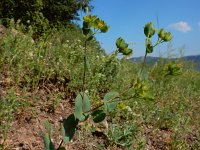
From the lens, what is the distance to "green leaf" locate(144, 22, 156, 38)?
178 centimetres

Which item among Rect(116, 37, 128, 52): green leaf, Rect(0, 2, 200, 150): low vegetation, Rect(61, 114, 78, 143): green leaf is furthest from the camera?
Rect(0, 2, 200, 150): low vegetation

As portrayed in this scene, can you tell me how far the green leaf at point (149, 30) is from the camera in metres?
1.78

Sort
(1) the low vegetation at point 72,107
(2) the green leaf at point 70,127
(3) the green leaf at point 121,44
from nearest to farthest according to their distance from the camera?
(2) the green leaf at point 70,127
(3) the green leaf at point 121,44
(1) the low vegetation at point 72,107

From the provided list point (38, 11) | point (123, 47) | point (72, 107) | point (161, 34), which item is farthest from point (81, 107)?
point (38, 11)

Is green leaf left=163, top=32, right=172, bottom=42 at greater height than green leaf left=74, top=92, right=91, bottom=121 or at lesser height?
greater

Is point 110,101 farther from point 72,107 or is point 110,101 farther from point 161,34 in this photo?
point 72,107

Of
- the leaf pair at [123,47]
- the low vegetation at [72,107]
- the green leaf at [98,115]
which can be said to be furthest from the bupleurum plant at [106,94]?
the low vegetation at [72,107]

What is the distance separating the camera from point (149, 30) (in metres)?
1.78

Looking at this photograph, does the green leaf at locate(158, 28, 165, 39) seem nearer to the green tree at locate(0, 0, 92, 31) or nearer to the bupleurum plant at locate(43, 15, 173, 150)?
the bupleurum plant at locate(43, 15, 173, 150)

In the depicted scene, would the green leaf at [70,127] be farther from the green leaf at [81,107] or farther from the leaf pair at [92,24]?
the leaf pair at [92,24]

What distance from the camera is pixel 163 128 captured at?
4.45m

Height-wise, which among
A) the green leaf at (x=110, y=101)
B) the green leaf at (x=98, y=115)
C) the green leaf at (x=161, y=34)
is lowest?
the green leaf at (x=98, y=115)

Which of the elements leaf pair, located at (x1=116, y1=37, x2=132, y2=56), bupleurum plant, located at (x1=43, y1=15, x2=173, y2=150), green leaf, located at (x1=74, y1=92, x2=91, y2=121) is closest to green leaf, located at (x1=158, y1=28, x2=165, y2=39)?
bupleurum plant, located at (x1=43, y1=15, x2=173, y2=150)

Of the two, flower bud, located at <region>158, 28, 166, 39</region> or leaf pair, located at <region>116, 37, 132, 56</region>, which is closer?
flower bud, located at <region>158, 28, 166, 39</region>
